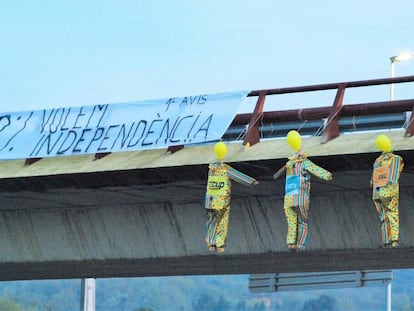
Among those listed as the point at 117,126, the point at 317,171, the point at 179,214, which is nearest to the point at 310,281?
the point at 179,214

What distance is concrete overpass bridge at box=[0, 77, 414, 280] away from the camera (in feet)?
62.2

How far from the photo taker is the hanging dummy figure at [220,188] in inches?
746

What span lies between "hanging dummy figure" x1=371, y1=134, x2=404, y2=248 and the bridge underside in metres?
0.27

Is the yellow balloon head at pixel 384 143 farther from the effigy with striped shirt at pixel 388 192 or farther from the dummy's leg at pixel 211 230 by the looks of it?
the dummy's leg at pixel 211 230

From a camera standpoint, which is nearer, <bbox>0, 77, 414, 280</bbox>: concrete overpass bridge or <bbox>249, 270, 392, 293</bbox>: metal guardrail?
<bbox>0, 77, 414, 280</bbox>: concrete overpass bridge

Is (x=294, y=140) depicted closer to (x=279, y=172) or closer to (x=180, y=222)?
(x=279, y=172)

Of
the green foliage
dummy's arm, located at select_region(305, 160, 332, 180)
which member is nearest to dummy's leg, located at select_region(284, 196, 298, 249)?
dummy's arm, located at select_region(305, 160, 332, 180)

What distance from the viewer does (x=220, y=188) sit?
1905 cm

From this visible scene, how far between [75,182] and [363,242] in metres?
5.09

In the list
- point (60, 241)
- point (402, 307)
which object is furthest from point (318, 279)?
point (402, 307)

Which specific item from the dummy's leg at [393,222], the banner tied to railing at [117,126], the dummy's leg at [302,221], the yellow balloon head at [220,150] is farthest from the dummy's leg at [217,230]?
the dummy's leg at [393,222]

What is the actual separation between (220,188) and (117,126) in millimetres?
3514

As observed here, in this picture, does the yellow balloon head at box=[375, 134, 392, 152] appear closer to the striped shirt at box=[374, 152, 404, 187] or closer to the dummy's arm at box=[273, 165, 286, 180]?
the striped shirt at box=[374, 152, 404, 187]

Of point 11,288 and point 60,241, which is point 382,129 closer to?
point 60,241
